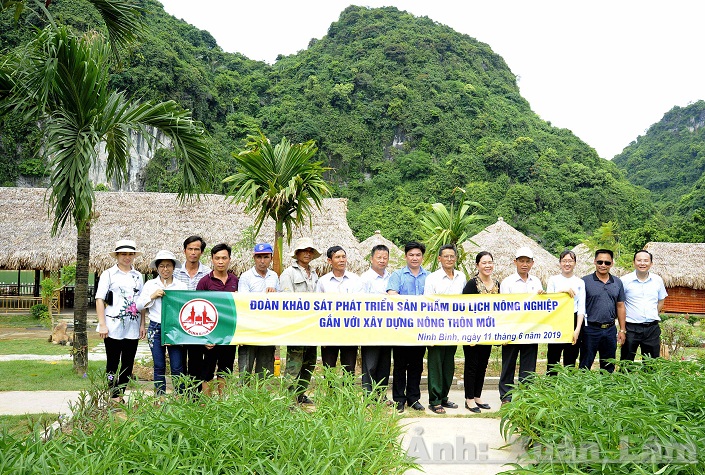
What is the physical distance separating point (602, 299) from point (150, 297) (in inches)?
168

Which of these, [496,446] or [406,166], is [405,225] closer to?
[406,166]

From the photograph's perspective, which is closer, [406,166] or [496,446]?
[496,446]

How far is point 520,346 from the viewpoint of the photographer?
5902 mm

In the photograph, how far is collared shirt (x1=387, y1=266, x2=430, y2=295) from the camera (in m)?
5.71

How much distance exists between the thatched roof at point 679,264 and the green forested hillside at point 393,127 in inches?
154

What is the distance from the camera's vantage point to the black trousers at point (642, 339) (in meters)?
5.95

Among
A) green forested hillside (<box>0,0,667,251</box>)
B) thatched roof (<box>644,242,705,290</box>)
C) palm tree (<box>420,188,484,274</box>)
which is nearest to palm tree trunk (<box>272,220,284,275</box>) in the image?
palm tree (<box>420,188,484,274</box>)

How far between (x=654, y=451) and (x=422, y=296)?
2758mm

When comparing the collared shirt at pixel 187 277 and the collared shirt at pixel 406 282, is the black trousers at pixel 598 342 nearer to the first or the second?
the collared shirt at pixel 406 282

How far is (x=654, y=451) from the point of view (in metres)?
3.06

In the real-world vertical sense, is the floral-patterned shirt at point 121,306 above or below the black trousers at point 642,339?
above

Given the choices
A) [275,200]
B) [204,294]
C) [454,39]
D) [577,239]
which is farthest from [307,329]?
[454,39]

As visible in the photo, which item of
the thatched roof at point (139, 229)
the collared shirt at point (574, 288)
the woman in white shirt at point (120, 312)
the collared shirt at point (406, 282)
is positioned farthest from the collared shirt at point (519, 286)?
the thatched roof at point (139, 229)

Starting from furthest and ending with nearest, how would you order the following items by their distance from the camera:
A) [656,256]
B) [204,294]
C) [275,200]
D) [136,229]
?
[656,256], [136,229], [275,200], [204,294]
